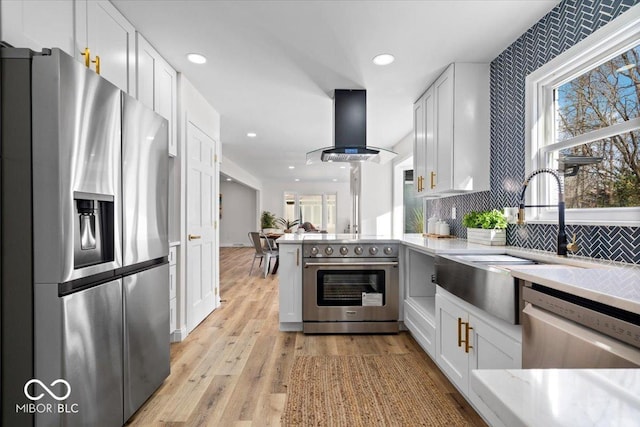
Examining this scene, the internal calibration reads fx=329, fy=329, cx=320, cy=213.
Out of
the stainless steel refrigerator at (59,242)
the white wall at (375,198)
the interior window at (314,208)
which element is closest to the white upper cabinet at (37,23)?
the stainless steel refrigerator at (59,242)

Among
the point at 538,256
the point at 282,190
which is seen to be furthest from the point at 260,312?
the point at 282,190

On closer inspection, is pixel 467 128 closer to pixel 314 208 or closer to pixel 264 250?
pixel 264 250

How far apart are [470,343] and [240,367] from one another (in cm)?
159

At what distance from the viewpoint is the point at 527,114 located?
7.34 feet

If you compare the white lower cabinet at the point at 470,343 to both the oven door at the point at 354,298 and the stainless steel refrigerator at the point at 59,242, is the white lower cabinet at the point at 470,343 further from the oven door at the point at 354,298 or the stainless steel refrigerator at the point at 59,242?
the stainless steel refrigerator at the point at 59,242

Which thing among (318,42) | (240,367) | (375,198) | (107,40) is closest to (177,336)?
(240,367)

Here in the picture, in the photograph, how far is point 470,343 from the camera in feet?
5.88

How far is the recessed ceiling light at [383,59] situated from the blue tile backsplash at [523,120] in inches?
32.8

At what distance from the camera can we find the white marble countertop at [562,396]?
35 centimetres

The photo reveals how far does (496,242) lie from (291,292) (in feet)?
5.92

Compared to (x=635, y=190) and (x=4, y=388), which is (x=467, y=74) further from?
(x=4, y=388)

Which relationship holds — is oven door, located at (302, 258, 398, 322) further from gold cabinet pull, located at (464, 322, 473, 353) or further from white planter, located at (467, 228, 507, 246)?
gold cabinet pull, located at (464, 322, 473, 353)

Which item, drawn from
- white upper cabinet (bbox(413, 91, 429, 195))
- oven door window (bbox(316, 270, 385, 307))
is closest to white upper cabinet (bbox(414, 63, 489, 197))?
white upper cabinet (bbox(413, 91, 429, 195))

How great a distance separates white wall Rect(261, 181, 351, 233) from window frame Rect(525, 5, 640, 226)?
10192 mm
